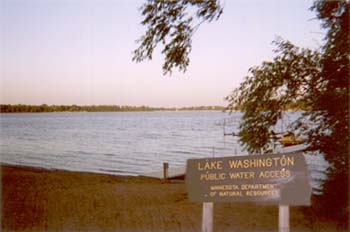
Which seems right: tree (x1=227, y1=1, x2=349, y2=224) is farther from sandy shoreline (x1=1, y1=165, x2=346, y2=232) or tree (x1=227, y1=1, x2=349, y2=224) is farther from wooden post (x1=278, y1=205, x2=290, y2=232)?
wooden post (x1=278, y1=205, x2=290, y2=232)

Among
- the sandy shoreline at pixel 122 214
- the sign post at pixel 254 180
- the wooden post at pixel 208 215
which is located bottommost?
the sandy shoreline at pixel 122 214

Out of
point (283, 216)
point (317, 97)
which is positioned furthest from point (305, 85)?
point (283, 216)

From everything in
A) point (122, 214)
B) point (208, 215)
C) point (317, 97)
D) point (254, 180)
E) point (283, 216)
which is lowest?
point (122, 214)

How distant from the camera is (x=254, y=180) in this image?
514 centimetres

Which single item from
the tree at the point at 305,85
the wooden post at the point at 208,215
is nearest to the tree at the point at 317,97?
the tree at the point at 305,85

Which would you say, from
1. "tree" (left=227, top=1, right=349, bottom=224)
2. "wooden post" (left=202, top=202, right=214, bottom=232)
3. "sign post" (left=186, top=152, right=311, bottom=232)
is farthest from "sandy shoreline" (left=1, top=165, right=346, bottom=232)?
"sign post" (left=186, top=152, right=311, bottom=232)

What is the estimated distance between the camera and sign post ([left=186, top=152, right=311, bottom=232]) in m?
4.95

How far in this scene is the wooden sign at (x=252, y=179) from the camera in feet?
16.2

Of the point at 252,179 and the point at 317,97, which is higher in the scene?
the point at 317,97

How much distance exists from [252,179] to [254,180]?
1.0 inches

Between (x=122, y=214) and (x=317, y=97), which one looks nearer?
(x=317, y=97)

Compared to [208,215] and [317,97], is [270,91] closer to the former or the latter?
[317,97]

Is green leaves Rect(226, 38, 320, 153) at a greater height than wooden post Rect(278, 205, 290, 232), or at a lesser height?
greater

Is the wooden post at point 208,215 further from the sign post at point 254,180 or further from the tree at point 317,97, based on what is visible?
the tree at point 317,97
